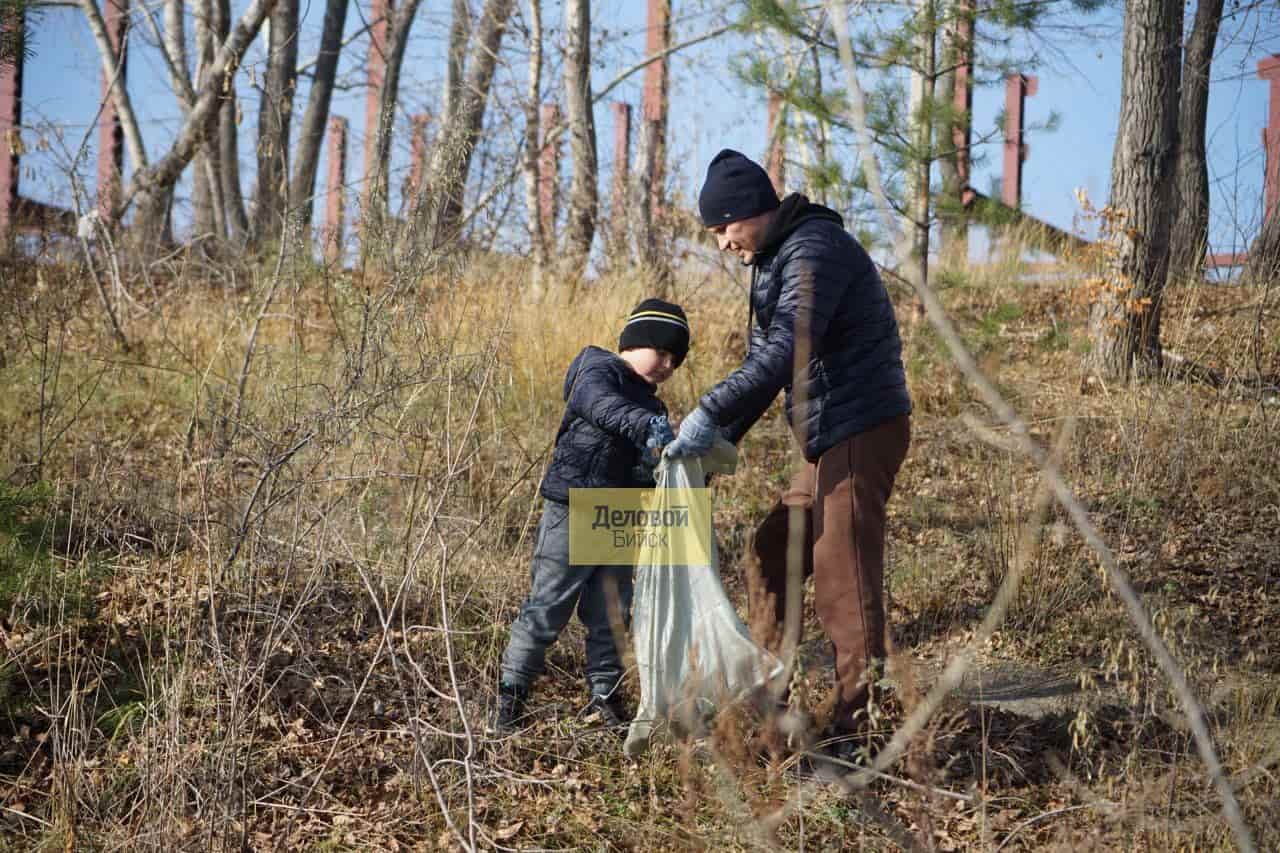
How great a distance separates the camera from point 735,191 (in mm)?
3281

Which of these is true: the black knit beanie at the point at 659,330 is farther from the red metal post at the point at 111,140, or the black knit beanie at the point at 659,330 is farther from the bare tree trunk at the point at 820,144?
the red metal post at the point at 111,140

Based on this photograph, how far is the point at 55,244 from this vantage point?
20.1 feet

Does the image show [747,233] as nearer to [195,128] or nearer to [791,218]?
[791,218]

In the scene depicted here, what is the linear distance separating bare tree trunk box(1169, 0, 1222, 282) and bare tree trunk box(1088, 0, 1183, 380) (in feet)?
4.95

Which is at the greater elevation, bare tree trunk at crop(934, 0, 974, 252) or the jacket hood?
bare tree trunk at crop(934, 0, 974, 252)

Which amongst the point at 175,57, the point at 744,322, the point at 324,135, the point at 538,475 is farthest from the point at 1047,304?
the point at 175,57

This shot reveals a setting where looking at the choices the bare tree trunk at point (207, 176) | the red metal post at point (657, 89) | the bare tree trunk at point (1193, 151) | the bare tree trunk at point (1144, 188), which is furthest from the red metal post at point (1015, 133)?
the bare tree trunk at point (207, 176)

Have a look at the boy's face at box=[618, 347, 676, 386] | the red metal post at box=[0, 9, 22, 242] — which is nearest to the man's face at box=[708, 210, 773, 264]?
the boy's face at box=[618, 347, 676, 386]

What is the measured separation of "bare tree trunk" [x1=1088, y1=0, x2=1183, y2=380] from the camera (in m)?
6.86

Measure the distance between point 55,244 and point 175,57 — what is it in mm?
8949

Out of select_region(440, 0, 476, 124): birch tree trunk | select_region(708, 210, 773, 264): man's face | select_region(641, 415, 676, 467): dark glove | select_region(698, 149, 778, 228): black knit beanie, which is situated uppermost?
select_region(440, 0, 476, 124): birch tree trunk

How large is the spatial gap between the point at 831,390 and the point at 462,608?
1826 mm

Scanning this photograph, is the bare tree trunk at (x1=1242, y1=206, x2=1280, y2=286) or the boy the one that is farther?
the bare tree trunk at (x1=1242, y1=206, x2=1280, y2=286)

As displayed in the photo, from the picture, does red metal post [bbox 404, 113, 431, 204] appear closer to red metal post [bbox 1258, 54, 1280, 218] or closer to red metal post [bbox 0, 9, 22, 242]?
red metal post [bbox 0, 9, 22, 242]
